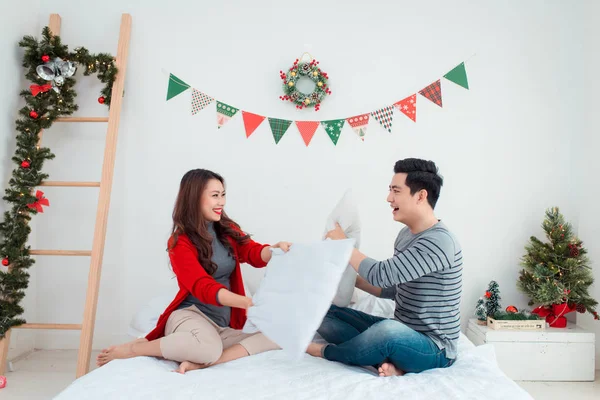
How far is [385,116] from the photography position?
10.3ft

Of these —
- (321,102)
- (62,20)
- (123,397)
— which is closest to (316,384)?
(123,397)

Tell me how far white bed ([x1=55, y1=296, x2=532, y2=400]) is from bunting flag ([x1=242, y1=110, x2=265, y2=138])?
5.37 ft

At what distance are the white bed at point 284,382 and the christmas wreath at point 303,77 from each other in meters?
1.70

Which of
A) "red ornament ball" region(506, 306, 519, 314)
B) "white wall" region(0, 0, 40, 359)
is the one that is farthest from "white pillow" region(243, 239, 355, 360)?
"white wall" region(0, 0, 40, 359)

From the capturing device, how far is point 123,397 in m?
1.48

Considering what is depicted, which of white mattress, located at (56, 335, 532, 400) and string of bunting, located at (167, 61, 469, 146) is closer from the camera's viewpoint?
white mattress, located at (56, 335, 532, 400)

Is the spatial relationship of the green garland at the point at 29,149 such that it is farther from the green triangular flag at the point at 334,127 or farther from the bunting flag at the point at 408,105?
the bunting flag at the point at 408,105

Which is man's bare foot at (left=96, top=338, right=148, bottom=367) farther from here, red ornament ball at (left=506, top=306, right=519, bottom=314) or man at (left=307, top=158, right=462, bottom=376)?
red ornament ball at (left=506, top=306, right=519, bottom=314)

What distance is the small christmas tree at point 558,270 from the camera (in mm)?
2795

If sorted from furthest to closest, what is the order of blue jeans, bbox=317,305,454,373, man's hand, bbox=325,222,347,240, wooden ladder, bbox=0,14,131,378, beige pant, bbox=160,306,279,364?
wooden ladder, bbox=0,14,131,378 → man's hand, bbox=325,222,347,240 → beige pant, bbox=160,306,279,364 → blue jeans, bbox=317,305,454,373

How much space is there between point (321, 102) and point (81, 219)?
1.67 meters

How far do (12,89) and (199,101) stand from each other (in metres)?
1.05

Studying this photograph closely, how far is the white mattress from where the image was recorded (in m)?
1.52

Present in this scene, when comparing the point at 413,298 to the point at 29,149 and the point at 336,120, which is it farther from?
the point at 29,149
